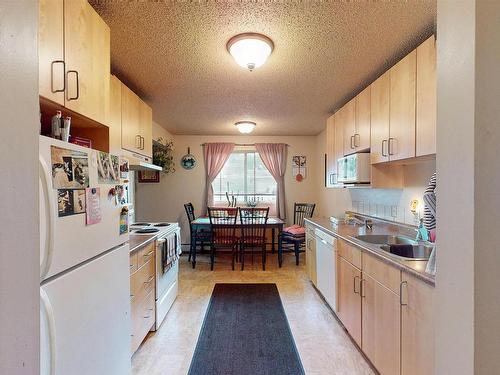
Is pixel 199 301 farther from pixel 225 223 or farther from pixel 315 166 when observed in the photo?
pixel 315 166

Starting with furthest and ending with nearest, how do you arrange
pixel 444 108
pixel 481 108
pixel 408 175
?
pixel 408 175 < pixel 444 108 < pixel 481 108

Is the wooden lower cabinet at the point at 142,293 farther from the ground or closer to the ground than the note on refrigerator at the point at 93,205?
closer to the ground

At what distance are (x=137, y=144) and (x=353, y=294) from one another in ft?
7.64

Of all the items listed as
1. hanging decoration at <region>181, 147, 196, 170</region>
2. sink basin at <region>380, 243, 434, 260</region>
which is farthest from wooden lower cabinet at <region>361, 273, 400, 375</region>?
hanging decoration at <region>181, 147, 196, 170</region>

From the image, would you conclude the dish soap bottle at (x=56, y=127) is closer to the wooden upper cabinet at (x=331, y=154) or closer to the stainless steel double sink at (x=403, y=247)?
the stainless steel double sink at (x=403, y=247)

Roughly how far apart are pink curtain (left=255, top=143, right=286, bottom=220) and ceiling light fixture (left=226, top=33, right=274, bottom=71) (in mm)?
3294

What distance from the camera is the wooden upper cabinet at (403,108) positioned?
1.83 m

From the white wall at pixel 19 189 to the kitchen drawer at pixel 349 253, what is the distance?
1894 millimetres

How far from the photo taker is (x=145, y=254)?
83.5 inches

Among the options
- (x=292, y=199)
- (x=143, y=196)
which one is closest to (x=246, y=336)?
(x=292, y=199)

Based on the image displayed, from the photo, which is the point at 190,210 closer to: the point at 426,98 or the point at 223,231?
the point at 223,231

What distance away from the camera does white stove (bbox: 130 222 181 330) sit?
2.41 metres

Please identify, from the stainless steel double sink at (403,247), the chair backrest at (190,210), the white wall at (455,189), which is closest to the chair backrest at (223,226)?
the chair backrest at (190,210)

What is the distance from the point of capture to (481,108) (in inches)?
21.9
